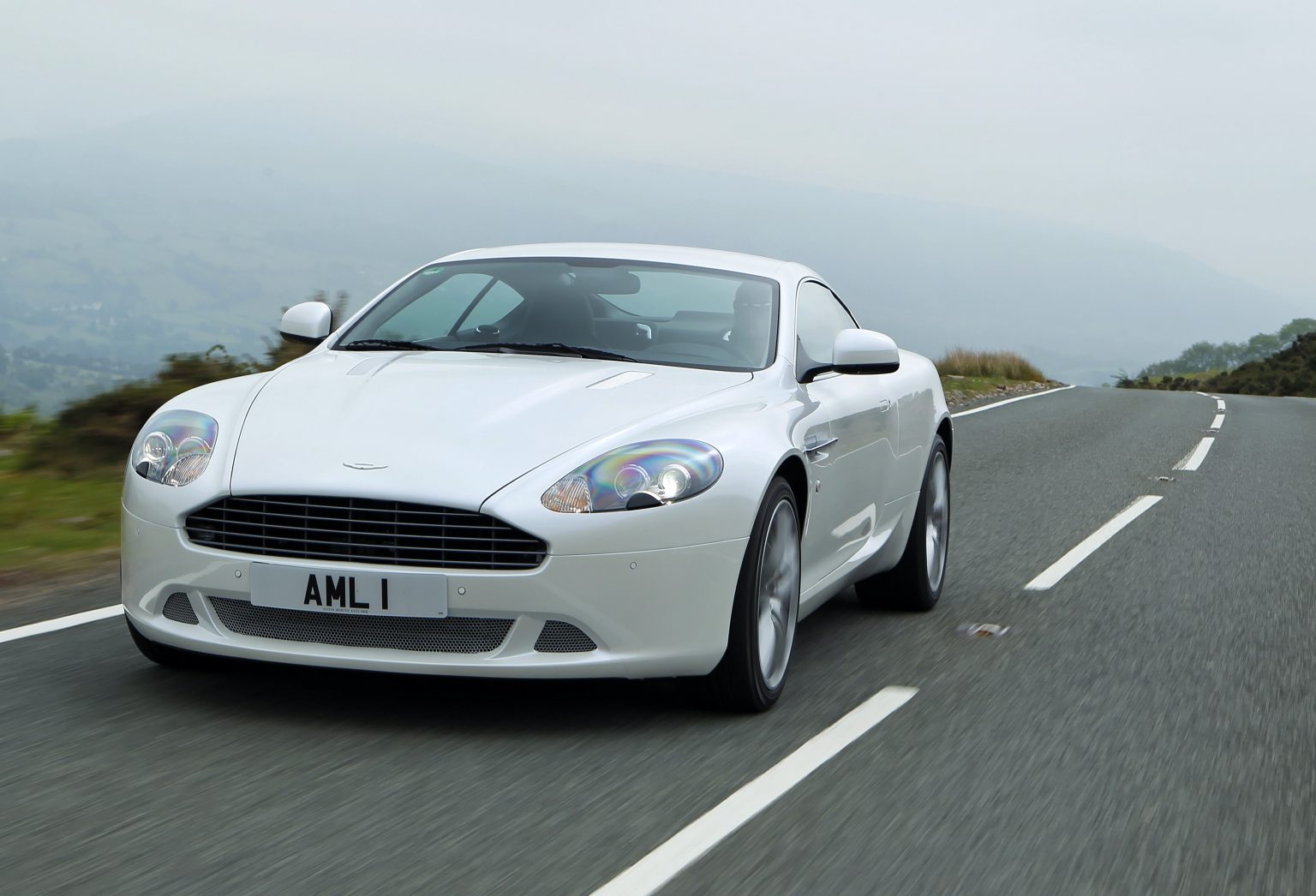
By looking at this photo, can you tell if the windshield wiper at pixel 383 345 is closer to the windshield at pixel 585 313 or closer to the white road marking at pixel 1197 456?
the windshield at pixel 585 313

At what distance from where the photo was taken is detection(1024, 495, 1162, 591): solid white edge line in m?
7.49

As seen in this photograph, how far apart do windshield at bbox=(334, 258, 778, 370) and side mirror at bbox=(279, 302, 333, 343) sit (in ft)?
0.33

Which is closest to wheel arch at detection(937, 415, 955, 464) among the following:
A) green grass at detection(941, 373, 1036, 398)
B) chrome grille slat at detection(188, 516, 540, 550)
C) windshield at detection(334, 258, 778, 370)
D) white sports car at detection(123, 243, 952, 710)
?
windshield at detection(334, 258, 778, 370)

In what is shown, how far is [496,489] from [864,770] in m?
1.25

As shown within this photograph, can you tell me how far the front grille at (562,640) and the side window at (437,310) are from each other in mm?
1851

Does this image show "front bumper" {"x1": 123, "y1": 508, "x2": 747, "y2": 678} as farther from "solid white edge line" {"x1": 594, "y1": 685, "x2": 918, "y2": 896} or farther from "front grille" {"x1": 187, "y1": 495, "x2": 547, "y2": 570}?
"solid white edge line" {"x1": 594, "y1": 685, "x2": 918, "y2": 896}

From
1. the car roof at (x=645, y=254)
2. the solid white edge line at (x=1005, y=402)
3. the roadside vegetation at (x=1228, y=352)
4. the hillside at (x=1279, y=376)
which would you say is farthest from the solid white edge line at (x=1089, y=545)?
the roadside vegetation at (x=1228, y=352)

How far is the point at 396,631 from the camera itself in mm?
4094

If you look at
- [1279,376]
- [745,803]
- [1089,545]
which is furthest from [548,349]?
[1279,376]

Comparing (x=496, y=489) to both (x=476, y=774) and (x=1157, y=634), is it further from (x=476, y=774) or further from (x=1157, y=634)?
(x=1157, y=634)

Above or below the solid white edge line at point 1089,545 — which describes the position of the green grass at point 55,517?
below

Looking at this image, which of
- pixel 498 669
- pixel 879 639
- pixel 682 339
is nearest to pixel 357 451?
pixel 498 669

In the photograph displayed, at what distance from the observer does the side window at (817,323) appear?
5626 mm

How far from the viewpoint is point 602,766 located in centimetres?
396
